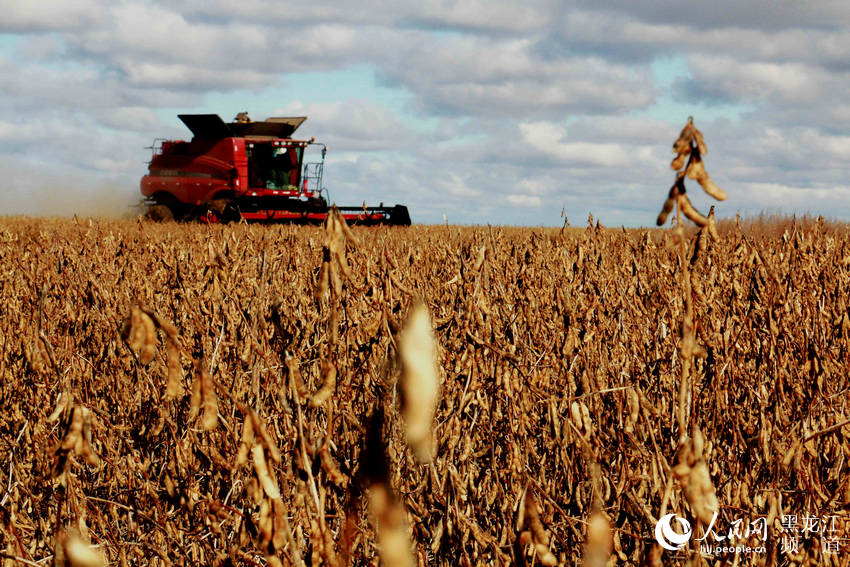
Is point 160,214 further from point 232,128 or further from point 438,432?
point 438,432

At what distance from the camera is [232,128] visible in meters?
21.6

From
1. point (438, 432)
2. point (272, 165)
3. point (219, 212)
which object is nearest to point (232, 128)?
point (272, 165)

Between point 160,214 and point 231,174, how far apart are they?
9.80 feet

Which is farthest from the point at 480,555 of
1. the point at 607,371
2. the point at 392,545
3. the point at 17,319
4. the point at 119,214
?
the point at 119,214

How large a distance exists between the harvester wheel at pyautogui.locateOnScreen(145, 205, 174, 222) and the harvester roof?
2.10m

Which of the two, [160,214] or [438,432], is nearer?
[438,432]

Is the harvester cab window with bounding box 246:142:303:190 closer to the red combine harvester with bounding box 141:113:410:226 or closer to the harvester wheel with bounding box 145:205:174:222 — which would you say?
the red combine harvester with bounding box 141:113:410:226

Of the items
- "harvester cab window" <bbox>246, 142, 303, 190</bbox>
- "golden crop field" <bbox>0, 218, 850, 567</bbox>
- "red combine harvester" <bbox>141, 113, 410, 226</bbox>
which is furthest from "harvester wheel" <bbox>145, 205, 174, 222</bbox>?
"golden crop field" <bbox>0, 218, 850, 567</bbox>

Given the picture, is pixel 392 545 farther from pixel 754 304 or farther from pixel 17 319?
pixel 17 319

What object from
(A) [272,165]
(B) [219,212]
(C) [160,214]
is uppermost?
(A) [272,165]

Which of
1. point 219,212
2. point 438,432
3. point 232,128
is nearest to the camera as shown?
point 438,432

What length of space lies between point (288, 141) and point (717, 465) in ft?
63.3

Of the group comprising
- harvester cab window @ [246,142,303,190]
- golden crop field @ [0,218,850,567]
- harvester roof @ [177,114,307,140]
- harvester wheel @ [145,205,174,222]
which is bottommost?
golden crop field @ [0,218,850,567]

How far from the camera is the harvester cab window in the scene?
20656mm
